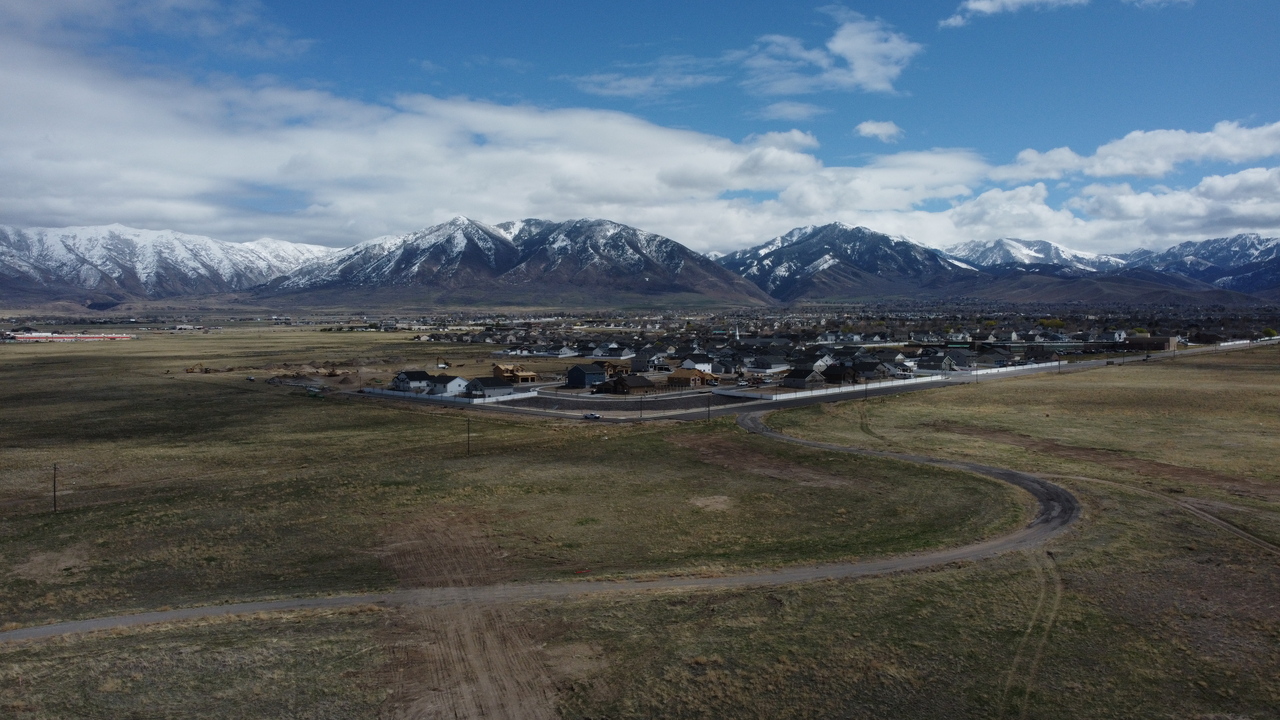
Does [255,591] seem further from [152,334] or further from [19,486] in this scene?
[152,334]

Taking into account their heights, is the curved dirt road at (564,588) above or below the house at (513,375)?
below

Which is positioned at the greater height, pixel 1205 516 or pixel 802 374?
pixel 802 374

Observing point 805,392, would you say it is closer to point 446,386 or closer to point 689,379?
point 689,379

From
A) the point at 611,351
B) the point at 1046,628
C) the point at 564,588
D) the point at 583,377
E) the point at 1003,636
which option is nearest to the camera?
the point at 1003,636

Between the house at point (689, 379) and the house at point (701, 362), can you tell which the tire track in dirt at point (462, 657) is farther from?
the house at point (701, 362)

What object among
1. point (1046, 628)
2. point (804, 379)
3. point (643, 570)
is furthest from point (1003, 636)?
point (804, 379)

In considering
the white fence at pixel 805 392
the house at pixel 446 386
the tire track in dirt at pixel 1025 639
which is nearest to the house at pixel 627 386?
the white fence at pixel 805 392
